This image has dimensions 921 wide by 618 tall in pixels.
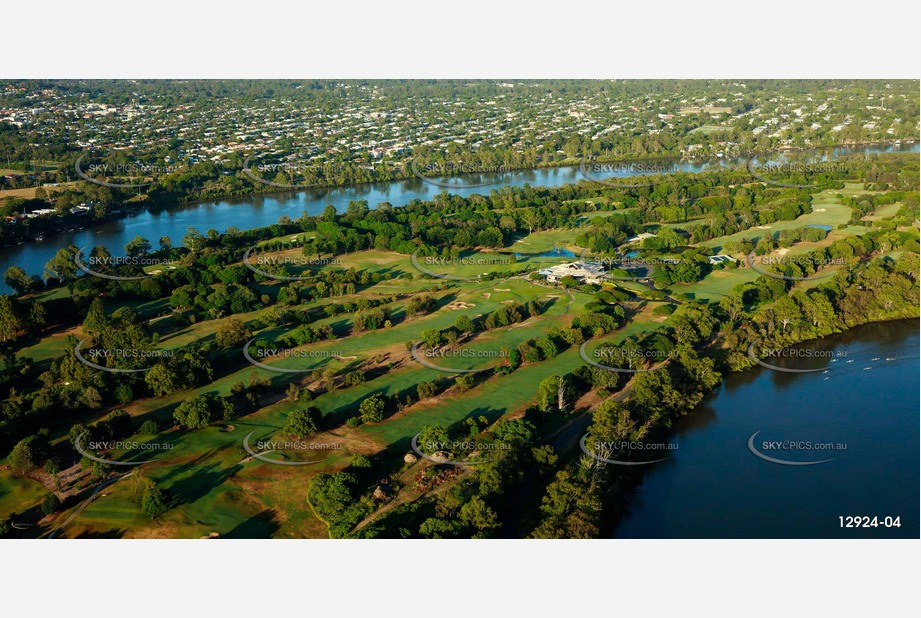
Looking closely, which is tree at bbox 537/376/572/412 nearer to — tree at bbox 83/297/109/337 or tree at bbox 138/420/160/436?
tree at bbox 138/420/160/436

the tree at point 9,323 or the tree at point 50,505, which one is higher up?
the tree at point 9,323
